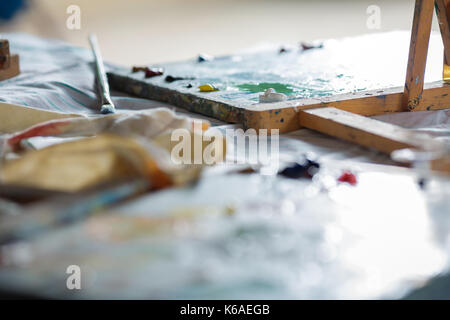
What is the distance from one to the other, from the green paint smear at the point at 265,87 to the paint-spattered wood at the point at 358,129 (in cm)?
28

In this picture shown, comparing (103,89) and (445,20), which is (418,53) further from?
(103,89)

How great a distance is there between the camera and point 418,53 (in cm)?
177

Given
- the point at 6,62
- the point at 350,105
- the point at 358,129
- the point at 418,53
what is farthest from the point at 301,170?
the point at 6,62

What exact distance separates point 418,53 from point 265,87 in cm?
53

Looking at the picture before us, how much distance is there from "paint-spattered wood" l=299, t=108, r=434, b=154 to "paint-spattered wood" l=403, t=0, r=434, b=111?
0.99 feet

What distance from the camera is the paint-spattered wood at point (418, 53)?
1727 millimetres

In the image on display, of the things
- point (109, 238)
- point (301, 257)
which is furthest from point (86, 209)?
point (301, 257)

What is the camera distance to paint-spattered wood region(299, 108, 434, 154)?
53.6 inches

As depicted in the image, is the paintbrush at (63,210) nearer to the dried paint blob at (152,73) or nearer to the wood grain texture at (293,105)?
the wood grain texture at (293,105)

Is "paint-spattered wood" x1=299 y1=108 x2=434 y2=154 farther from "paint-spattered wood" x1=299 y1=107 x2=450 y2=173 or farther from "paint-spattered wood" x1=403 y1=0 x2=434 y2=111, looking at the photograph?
"paint-spattered wood" x1=403 y1=0 x2=434 y2=111

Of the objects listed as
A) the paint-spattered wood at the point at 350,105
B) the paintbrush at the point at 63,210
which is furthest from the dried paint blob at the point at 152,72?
the paintbrush at the point at 63,210

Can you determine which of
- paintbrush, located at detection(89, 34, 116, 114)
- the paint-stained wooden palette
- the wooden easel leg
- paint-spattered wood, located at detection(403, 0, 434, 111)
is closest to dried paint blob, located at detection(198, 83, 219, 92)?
the paint-stained wooden palette

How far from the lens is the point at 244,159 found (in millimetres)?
1252

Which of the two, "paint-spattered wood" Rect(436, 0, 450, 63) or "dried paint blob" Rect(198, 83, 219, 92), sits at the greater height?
"paint-spattered wood" Rect(436, 0, 450, 63)
